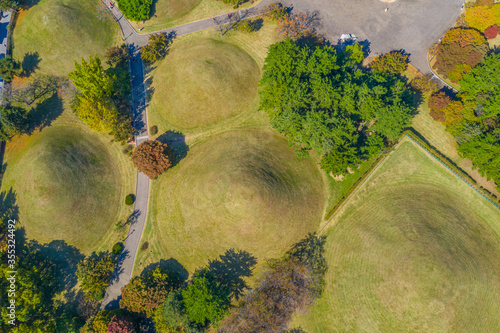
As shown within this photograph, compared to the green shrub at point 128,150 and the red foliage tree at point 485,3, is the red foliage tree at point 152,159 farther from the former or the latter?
the red foliage tree at point 485,3

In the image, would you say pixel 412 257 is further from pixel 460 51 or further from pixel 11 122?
pixel 11 122

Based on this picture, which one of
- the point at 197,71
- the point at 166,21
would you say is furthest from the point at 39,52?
the point at 197,71

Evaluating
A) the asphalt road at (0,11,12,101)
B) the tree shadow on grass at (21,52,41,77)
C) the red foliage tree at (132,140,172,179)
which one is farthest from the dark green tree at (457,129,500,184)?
the asphalt road at (0,11,12,101)

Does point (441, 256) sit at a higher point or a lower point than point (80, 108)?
higher

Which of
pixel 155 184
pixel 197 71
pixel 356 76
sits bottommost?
pixel 155 184

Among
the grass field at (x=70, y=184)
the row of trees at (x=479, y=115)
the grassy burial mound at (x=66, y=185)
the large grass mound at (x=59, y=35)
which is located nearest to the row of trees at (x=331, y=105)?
the row of trees at (x=479, y=115)

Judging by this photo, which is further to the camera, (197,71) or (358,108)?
(197,71)

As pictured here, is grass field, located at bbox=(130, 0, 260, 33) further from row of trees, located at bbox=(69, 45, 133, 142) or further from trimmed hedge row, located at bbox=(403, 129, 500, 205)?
trimmed hedge row, located at bbox=(403, 129, 500, 205)

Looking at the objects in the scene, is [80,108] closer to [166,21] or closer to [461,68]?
[166,21]
